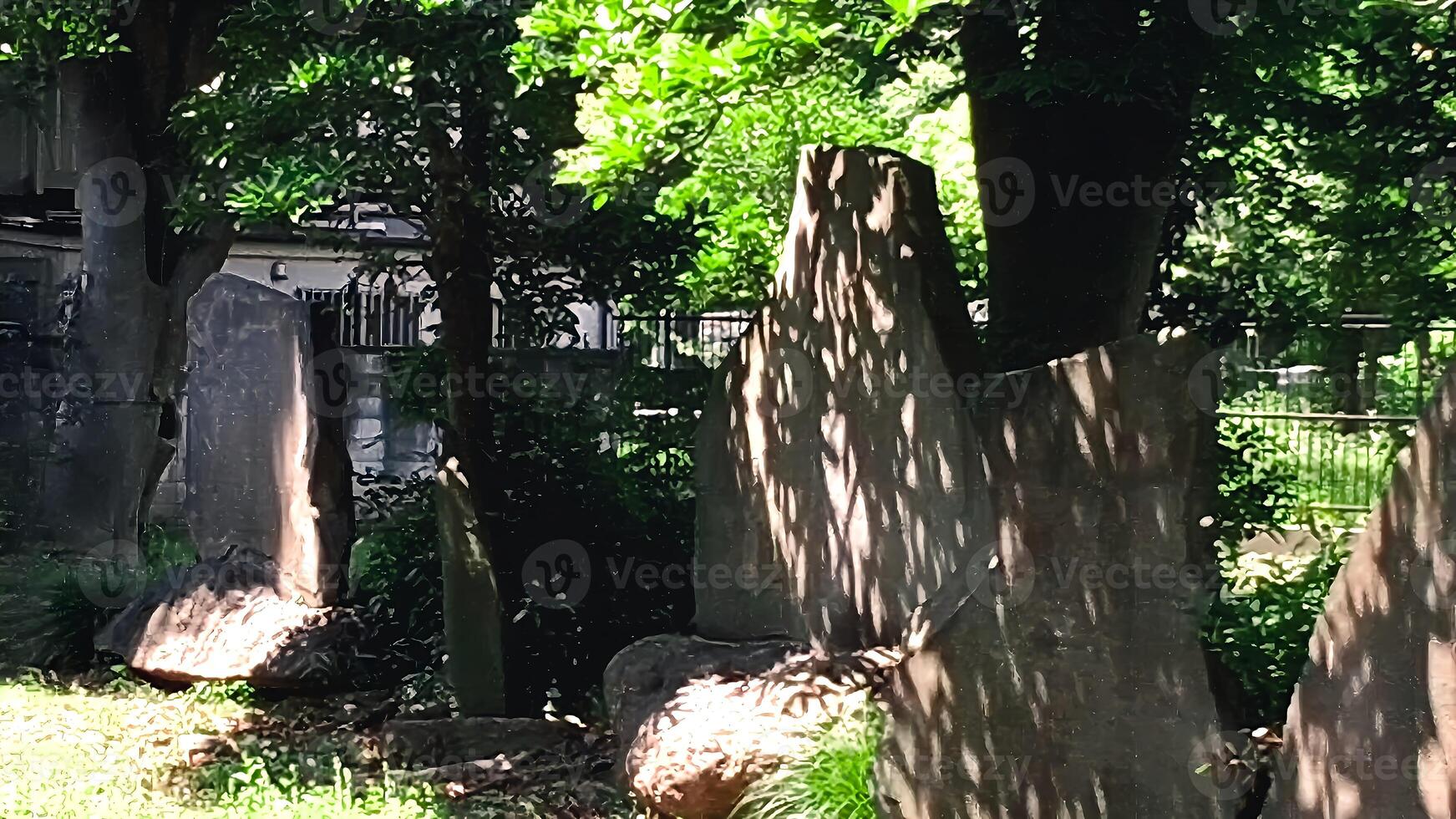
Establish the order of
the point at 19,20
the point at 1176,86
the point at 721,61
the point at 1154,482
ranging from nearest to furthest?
the point at 1154,482 → the point at 721,61 → the point at 1176,86 → the point at 19,20

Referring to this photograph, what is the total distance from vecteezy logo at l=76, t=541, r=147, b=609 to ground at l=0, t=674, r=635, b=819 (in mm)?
1261

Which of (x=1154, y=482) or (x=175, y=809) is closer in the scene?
(x=1154, y=482)

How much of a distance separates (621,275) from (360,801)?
3.20 metres

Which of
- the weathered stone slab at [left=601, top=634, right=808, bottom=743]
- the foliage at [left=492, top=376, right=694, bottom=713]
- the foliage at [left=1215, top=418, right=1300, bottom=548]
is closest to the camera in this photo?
the weathered stone slab at [left=601, top=634, right=808, bottom=743]

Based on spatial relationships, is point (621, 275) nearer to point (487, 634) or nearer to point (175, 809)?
point (487, 634)

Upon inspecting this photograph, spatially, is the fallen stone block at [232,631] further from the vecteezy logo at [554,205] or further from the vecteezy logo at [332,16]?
the vecteezy logo at [332,16]

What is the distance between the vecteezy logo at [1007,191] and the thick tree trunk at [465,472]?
257cm

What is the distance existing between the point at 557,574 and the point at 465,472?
2.76 ft

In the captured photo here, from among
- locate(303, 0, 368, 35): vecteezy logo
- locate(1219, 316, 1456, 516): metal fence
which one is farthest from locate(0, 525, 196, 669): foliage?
locate(1219, 316, 1456, 516): metal fence

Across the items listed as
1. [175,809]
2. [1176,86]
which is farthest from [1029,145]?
[175,809]

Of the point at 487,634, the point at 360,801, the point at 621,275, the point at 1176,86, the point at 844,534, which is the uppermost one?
the point at 1176,86

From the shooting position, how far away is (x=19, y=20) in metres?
9.49

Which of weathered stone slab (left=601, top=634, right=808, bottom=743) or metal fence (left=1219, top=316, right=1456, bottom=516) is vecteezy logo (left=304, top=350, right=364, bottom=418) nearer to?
weathered stone slab (left=601, top=634, right=808, bottom=743)

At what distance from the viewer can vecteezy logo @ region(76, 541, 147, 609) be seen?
31.5 ft
